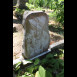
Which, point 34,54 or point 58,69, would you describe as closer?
point 58,69

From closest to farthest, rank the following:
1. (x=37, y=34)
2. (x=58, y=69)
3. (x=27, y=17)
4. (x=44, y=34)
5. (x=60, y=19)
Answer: (x=27, y=17), (x=58, y=69), (x=37, y=34), (x=44, y=34), (x=60, y=19)

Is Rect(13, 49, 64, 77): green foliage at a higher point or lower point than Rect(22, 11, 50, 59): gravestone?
lower

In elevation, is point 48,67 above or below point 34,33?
below

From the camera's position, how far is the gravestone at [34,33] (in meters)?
2.41

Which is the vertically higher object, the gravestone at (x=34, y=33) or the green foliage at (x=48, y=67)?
the gravestone at (x=34, y=33)

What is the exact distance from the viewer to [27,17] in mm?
2316

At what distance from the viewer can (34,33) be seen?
263cm

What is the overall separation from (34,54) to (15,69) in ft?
2.28

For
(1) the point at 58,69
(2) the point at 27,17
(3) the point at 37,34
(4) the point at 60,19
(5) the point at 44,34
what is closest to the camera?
(2) the point at 27,17

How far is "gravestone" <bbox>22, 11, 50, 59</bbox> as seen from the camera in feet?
7.90
